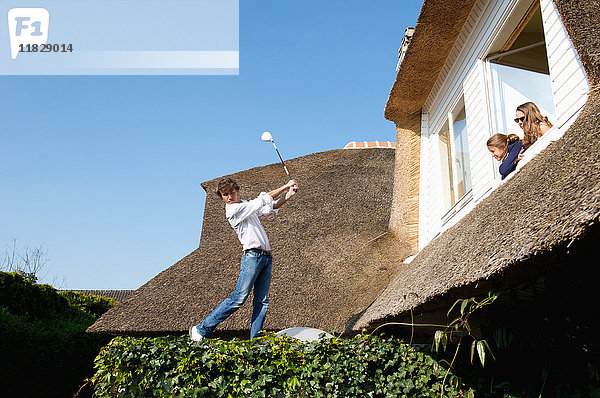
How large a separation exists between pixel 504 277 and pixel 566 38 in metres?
1.93

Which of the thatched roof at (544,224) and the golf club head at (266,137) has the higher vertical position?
the golf club head at (266,137)

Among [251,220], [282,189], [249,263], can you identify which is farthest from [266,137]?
[249,263]

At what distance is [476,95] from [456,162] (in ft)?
3.28

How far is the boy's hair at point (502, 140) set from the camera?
14.5 ft

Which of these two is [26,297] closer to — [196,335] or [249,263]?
[196,335]

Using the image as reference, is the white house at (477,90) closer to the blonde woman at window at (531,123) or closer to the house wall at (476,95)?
the house wall at (476,95)

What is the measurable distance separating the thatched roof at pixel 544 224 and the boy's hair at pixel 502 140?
993 millimetres

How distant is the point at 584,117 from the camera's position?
2832 mm

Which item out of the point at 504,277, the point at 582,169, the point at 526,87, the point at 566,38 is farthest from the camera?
the point at 526,87

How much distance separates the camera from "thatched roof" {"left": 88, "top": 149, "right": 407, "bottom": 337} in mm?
7086

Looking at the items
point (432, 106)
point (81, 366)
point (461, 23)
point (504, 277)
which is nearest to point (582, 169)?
point (504, 277)

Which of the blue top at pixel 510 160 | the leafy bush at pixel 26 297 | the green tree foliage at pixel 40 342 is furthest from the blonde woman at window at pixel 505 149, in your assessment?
the leafy bush at pixel 26 297

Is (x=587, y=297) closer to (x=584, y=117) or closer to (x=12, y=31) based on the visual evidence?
(x=584, y=117)

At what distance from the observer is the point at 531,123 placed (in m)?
4.18
